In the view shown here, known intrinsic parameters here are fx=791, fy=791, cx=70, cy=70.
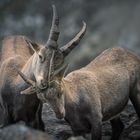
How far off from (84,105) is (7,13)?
790 inches

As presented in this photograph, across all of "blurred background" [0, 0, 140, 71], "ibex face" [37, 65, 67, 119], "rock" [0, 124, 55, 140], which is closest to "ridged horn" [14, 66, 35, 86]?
"ibex face" [37, 65, 67, 119]

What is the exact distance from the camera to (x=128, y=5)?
102 feet

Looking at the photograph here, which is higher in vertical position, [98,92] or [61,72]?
[61,72]

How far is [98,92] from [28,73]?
136cm

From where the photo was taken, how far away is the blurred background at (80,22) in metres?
29.8

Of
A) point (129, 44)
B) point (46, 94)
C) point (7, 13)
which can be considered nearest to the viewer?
point (46, 94)

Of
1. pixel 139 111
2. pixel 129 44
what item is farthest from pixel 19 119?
pixel 129 44

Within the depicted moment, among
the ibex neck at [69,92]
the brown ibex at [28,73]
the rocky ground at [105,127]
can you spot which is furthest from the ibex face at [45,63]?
the rocky ground at [105,127]

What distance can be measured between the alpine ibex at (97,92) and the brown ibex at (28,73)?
32 centimetres

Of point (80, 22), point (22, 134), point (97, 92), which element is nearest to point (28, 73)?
point (97, 92)

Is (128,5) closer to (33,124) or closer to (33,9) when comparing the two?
(33,9)

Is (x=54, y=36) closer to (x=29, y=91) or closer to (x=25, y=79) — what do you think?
(x=25, y=79)

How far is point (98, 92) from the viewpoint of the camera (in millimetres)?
14008

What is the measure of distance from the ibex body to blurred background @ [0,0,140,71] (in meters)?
13.3
